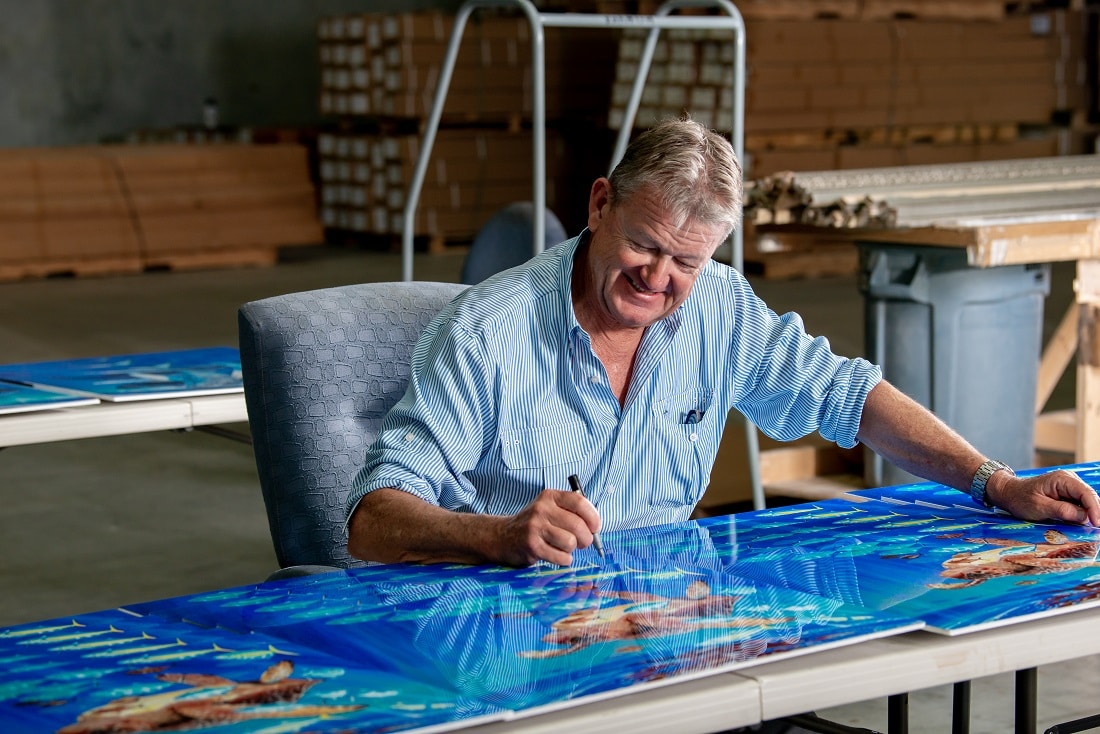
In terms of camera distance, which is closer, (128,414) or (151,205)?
(128,414)

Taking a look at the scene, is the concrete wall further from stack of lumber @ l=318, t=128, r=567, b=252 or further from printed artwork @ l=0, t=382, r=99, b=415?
printed artwork @ l=0, t=382, r=99, b=415

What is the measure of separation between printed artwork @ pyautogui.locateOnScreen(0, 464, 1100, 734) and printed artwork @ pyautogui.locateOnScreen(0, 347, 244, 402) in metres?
1.86

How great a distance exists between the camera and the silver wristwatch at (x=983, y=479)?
101 inches

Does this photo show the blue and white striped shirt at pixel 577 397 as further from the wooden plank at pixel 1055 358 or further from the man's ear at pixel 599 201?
the wooden plank at pixel 1055 358

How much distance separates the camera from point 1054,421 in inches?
248

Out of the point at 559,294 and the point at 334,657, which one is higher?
the point at 559,294

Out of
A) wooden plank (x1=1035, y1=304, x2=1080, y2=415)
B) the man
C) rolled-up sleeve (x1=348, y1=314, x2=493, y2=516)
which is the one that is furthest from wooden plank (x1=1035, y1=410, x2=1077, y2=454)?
rolled-up sleeve (x1=348, y1=314, x2=493, y2=516)

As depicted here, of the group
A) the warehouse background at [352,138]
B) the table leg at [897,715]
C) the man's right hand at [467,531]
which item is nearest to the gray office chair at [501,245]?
the man's right hand at [467,531]

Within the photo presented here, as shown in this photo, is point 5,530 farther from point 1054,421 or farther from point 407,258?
point 1054,421

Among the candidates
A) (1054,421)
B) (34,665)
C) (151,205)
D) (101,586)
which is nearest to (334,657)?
(34,665)

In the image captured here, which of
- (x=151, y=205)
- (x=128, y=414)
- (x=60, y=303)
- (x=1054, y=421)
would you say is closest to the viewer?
(x=128, y=414)

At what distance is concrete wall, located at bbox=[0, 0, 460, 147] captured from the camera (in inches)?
615

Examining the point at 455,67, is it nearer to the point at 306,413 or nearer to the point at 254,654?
the point at 306,413

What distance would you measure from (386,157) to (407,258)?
8.63 meters
